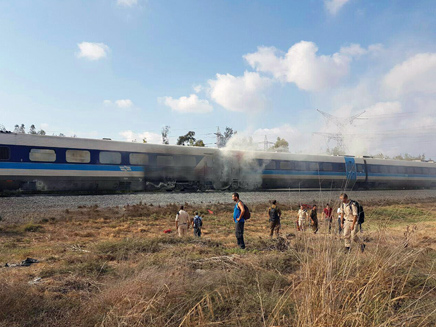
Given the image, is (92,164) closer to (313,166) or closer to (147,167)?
(147,167)

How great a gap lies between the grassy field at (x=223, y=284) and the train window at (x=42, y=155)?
28.0ft

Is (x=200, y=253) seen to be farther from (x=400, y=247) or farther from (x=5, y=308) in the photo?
(x=400, y=247)

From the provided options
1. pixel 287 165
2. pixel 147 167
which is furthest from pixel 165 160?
pixel 287 165

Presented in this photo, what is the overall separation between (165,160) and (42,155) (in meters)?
7.59

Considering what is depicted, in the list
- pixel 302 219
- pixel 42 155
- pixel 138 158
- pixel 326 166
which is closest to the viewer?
pixel 302 219

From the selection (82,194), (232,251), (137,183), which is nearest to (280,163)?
(137,183)

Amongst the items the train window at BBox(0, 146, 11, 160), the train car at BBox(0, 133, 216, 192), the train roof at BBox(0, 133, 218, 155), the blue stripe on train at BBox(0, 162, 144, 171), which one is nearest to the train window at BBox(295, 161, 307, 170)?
the train car at BBox(0, 133, 216, 192)

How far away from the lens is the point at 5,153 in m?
16.4

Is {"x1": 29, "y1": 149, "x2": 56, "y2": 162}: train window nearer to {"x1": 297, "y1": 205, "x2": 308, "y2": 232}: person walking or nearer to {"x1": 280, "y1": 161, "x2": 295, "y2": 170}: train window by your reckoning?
{"x1": 297, "y1": 205, "x2": 308, "y2": 232}: person walking

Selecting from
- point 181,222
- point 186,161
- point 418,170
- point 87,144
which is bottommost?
point 181,222

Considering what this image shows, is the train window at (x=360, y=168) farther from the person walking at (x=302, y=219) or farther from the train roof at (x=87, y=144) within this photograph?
the person walking at (x=302, y=219)

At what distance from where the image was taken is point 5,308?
3779 millimetres

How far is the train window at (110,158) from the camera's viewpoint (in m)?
19.3

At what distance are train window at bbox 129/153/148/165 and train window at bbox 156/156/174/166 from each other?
88cm
